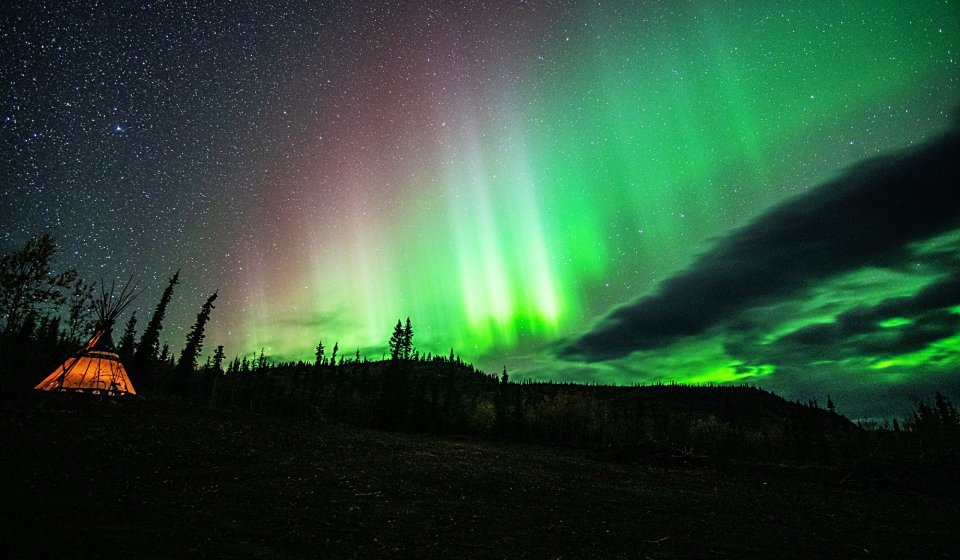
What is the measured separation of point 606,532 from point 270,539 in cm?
810

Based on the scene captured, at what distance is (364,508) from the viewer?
11.5 m

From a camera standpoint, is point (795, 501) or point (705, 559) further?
point (795, 501)

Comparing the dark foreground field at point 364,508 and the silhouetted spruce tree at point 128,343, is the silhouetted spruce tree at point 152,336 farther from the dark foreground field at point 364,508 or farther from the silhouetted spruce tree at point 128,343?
the dark foreground field at point 364,508

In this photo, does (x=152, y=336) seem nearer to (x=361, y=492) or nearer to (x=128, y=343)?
(x=128, y=343)

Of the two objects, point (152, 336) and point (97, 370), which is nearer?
point (97, 370)

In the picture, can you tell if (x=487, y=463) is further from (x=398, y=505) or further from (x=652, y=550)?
(x=652, y=550)

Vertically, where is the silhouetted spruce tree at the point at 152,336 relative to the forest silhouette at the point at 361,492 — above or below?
above

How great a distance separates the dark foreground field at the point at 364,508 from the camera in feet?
Result: 26.6

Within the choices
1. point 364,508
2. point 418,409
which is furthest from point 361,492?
point 418,409

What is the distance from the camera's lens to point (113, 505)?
941 centimetres

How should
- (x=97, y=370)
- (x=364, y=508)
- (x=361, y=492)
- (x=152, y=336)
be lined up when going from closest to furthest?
(x=364, y=508), (x=361, y=492), (x=97, y=370), (x=152, y=336)

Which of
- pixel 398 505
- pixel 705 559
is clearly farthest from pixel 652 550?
pixel 398 505

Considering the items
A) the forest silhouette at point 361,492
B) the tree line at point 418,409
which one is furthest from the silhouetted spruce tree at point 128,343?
the forest silhouette at point 361,492

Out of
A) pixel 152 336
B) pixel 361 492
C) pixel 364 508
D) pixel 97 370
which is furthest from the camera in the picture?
pixel 152 336
